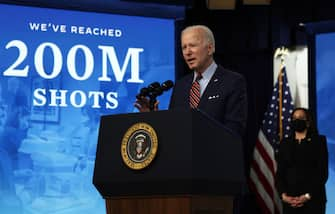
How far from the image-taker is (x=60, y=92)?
5719 millimetres

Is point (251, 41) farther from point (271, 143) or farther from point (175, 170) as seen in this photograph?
point (175, 170)

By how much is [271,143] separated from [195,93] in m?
3.72

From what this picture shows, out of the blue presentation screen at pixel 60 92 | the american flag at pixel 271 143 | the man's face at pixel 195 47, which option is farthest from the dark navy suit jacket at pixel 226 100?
the american flag at pixel 271 143

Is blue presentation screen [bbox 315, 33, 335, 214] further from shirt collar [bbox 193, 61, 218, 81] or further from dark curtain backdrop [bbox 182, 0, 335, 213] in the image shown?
shirt collar [bbox 193, 61, 218, 81]

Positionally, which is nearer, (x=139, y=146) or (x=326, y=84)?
(x=139, y=146)

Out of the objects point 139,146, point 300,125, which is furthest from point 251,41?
point 139,146

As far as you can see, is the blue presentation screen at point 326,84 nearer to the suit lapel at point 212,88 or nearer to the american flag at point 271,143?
the american flag at point 271,143

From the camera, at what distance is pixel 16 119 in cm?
558

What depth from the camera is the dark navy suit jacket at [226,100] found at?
2828 millimetres

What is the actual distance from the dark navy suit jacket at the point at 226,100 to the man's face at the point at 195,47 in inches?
4.7

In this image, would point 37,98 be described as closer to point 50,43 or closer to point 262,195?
point 50,43

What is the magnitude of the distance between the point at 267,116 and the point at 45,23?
224cm

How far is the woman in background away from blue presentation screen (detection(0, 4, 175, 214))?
136 centimetres

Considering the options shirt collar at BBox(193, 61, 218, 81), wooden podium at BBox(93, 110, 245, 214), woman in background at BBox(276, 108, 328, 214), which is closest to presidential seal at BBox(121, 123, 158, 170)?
wooden podium at BBox(93, 110, 245, 214)
